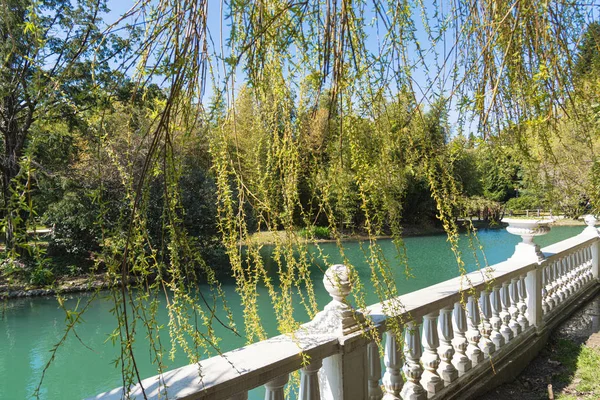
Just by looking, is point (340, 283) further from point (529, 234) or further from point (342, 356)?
point (529, 234)

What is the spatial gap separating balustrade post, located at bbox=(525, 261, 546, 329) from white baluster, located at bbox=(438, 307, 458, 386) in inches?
51.2

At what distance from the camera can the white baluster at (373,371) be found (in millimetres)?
1708

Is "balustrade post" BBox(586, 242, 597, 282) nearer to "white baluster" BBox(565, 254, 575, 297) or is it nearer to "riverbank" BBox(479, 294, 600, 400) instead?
"white baluster" BBox(565, 254, 575, 297)

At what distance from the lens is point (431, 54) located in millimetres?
1353

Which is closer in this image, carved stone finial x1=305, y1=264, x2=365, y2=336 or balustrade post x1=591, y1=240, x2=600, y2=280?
carved stone finial x1=305, y1=264, x2=365, y2=336

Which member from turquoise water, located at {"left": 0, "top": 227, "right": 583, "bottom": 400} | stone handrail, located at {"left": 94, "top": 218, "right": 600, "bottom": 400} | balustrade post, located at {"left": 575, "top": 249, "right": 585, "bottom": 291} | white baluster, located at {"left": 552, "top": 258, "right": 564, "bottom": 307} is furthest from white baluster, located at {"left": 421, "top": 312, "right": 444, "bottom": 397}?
balustrade post, located at {"left": 575, "top": 249, "right": 585, "bottom": 291}

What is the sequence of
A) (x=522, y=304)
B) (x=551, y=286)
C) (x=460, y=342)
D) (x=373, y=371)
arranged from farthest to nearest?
A: 1. (x=551, y=286)
2. (x=522, y=304)
3. (x=460, y=342)
4. (x=373, y=371)

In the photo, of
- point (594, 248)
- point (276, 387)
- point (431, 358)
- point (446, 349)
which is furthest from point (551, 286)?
point (276, 387)

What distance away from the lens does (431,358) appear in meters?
2.05

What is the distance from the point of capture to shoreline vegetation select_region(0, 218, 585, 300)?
0.88m

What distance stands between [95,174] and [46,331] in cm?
776

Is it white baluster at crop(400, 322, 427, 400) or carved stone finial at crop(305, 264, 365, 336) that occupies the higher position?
carved stone finial at crop(305, 264, 365, 336)

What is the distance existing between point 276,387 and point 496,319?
1860 millimetres

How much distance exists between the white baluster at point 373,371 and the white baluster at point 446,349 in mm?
563
